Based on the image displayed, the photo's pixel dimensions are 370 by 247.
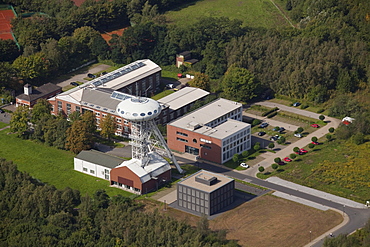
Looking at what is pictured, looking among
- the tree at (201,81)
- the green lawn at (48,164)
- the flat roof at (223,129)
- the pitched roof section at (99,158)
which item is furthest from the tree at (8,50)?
the flat roof at (223,129)

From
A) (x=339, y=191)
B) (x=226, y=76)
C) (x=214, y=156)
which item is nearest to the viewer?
(x=339, y=191)

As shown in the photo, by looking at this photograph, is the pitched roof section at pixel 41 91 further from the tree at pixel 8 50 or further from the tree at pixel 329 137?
the tree at pixel 329 137

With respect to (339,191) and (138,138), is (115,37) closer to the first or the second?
(138,138)

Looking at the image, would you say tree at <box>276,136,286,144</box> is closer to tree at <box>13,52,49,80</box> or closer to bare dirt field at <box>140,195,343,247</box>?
bare dirt field at <box>140,195,343,247</box>

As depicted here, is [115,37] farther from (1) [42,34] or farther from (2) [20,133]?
(2) [20,133]

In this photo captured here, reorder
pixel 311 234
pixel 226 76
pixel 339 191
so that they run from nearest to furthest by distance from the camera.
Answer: pixel 311 234 < pixel 339 191 < pixel 226 76

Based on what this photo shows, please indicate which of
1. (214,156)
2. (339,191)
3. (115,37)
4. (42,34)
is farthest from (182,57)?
(339,191)

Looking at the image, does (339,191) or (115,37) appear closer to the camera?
(339,191)
